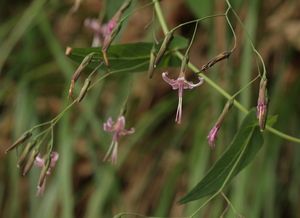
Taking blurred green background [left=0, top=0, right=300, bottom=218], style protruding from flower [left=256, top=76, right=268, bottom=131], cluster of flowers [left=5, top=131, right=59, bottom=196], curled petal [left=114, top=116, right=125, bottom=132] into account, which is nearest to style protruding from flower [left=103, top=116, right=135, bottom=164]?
curled petal [left=114, top=116, right=125, bottom=132]

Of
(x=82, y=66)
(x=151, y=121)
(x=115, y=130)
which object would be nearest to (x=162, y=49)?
(x=82, y=66)

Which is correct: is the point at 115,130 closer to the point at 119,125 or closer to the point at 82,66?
the point at 119,125

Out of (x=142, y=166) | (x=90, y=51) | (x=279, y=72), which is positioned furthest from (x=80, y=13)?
(x=90, y=51)

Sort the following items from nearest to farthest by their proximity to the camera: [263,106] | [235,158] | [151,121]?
[263,106] < [235,158] < [151,121]

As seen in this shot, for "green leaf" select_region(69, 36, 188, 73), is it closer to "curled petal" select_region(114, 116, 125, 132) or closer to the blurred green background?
"curled petal" select_region(114, 116, 125, 132)

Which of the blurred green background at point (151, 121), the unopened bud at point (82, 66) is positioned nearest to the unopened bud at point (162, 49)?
the unopened bud at point (82, 66)

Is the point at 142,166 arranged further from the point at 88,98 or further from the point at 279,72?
the point at 279,72
